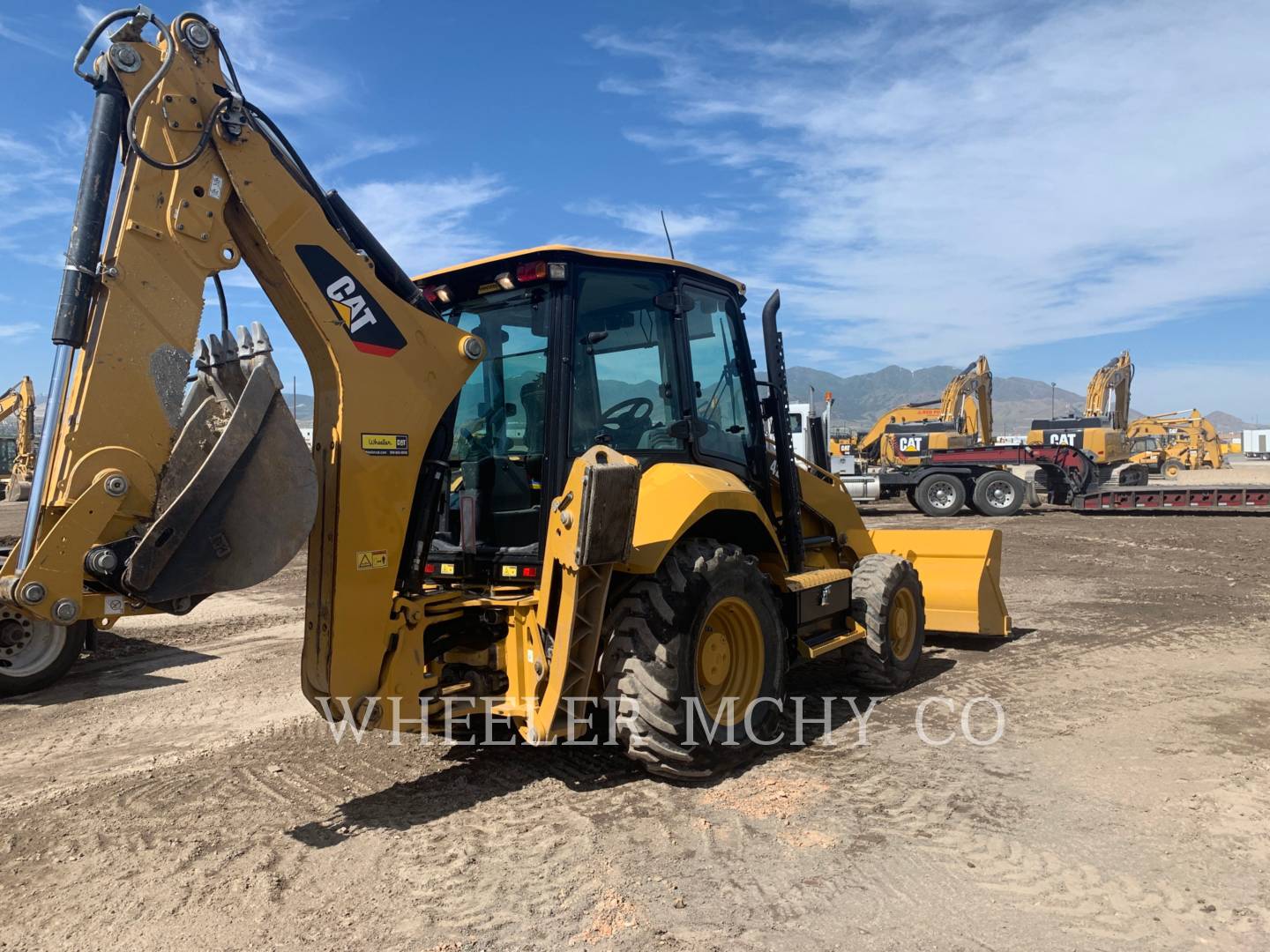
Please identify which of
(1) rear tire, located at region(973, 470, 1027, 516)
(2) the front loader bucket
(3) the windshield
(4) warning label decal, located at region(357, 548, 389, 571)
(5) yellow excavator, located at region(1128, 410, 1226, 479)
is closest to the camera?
(4) warning label decal, located at region(357, 548, 389, 571)

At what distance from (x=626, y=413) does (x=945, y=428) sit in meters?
21.2

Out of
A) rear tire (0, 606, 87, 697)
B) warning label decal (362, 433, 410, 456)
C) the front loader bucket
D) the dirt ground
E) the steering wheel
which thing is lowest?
the dirt ground

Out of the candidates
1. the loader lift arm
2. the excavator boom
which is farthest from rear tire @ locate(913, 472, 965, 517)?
the loader lift arm

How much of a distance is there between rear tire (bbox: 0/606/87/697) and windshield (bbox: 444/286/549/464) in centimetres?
374

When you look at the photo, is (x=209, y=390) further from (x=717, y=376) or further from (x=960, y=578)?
(x=960, y=578)

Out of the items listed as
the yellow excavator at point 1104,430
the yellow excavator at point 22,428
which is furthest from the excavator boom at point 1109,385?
the yellow excavator at point 22,428

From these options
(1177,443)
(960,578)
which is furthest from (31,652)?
(1177,443)

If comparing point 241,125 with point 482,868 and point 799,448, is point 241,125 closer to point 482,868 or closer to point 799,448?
point 482,868

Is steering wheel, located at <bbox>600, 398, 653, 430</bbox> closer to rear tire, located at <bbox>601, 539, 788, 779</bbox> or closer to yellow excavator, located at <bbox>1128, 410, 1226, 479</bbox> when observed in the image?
rear tire, located at <bbox>601, 539, 788, 779</bbox>

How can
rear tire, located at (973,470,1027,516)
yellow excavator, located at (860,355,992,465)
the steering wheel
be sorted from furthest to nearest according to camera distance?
yellow excavator, located at (860,355,992,465)
rear tire, located at (973,470,1027,516)
the steering wheel

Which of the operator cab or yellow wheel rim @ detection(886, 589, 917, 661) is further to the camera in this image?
yellow wheel rim @ detection(886, 589, 917, 661)

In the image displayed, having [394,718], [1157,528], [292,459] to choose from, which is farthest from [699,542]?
[1157,528]

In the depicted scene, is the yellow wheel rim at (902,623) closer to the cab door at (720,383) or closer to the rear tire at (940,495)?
the cab door at (720,383)

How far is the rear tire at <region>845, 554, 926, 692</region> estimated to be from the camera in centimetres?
594
